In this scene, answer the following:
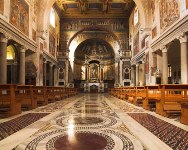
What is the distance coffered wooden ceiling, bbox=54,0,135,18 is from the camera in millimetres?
24797

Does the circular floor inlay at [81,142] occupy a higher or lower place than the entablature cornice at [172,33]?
lower

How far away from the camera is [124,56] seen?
92.7 feet

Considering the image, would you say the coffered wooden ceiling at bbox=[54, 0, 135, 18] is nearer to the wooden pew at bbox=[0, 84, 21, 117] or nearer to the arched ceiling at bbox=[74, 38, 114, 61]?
the arched ceiling at bbox=[74, 38, 114, 61]

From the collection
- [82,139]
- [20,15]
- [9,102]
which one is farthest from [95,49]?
[82,139]

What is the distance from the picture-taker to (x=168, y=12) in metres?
13.9

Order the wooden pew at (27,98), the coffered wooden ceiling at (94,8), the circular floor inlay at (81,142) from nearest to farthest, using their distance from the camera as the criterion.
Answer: the circular floor inlay at (81,142) → the wooden pew at (27,98) → the coffered wooden ceiling at (94,8)

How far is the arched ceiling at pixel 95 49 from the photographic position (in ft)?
120

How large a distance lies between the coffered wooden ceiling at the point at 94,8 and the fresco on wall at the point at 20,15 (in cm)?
984

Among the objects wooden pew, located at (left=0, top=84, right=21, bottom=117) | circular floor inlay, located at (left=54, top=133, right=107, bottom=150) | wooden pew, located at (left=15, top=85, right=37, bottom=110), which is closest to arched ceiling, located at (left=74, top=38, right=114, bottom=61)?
wooden pew, located at (left=15, top=85, right=37, bottom=110)

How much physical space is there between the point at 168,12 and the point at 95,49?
23.7 meters

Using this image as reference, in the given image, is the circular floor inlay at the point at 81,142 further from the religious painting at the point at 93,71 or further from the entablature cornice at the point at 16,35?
the religious painting at the point at 93,71

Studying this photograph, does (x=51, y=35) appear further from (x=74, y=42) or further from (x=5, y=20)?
(x=5, y=20)

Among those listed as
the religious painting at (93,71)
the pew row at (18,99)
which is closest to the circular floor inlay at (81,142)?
the pew row at (18,99)

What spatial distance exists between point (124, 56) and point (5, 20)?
1912 centimetres
